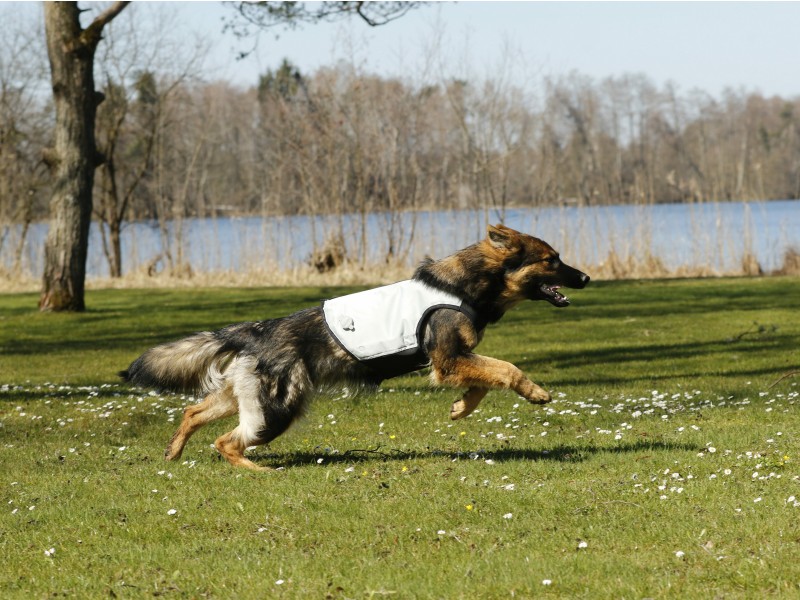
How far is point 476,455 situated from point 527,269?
5.02 ft

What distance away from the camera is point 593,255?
2548 centimetres

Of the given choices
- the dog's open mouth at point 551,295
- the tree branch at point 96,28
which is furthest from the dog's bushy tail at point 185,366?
the tree branch at point 96,28

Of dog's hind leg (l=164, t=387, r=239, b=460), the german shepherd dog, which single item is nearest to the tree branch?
the german shepherd dog

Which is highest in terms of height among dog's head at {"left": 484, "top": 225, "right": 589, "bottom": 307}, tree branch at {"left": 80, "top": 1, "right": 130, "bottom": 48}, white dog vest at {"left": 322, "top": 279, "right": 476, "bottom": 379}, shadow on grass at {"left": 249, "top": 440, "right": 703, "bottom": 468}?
tree branch at {"left": 80, "top": 1, "right": 130, "bottom": 48}

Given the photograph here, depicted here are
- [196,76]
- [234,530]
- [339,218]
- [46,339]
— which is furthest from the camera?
[196,76]

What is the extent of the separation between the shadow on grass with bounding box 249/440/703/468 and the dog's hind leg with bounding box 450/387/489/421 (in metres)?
0.32

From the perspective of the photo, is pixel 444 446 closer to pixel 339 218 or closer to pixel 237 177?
pixel 339 218

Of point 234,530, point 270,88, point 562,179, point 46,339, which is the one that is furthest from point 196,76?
point 234,530

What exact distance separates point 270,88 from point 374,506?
24.0m

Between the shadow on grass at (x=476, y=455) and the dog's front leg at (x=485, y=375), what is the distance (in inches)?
21.8

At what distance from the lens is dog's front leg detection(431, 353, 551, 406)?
738 cm

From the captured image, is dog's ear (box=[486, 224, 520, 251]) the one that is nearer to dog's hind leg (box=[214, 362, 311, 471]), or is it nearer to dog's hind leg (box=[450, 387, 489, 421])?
dog's hind leg (box=[450, 387, 489, 421])

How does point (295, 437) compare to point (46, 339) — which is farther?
point (46, 339)

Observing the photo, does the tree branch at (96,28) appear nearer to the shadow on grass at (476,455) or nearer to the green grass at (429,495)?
the green grass at (429,495)
